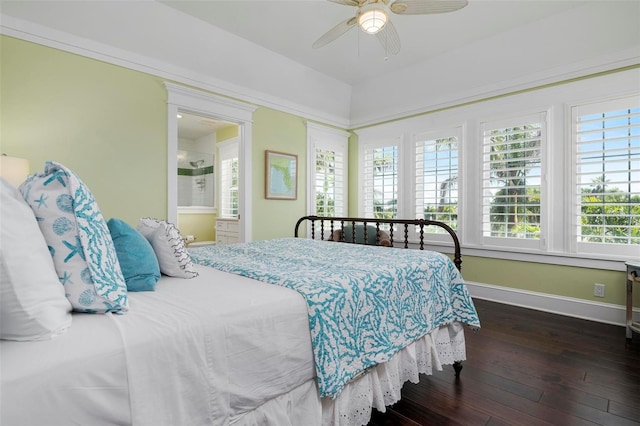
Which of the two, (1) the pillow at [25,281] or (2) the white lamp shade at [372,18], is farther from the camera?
(2) the white lamp shade at [372,18]

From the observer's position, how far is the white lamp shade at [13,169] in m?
2.06

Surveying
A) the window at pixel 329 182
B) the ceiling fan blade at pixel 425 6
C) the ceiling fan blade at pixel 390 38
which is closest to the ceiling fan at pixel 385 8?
the ceiling fan blade at pixel 425 6

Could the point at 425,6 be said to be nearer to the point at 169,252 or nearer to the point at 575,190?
the point at 169,252

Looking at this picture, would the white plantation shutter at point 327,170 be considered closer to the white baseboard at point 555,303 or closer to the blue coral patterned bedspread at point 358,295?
the white baseboard at point 555,303

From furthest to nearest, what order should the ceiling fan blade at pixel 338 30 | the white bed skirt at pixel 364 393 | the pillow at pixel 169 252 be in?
the ceiling fan blade at pixel 338 30
the pillow at pixel 169 252
the white bed skirt at pixel 364 393

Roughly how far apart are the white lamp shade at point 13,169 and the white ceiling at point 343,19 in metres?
1.93

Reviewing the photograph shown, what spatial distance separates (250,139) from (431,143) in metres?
2.46

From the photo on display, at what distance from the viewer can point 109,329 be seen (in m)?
0.89

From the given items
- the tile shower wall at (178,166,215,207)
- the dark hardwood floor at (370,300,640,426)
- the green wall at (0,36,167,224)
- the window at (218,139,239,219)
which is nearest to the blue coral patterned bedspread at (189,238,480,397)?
the dark hardwood floor at (370,300,640,426)

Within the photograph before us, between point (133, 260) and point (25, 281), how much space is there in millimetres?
504

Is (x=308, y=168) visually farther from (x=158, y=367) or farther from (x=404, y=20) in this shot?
(x=158, y=367)

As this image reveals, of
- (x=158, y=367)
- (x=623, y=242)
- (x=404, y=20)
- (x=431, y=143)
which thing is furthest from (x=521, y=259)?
(x=158, y=367)

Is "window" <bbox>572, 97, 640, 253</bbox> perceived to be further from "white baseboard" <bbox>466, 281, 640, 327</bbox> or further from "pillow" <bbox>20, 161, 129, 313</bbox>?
"pillow" <bbox>20, 161, 129, 313</bbox>

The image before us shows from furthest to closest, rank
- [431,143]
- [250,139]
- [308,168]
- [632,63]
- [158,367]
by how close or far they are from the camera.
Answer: [308,168] < [431,143] < [250,139] < [632,63] < [158,367]
